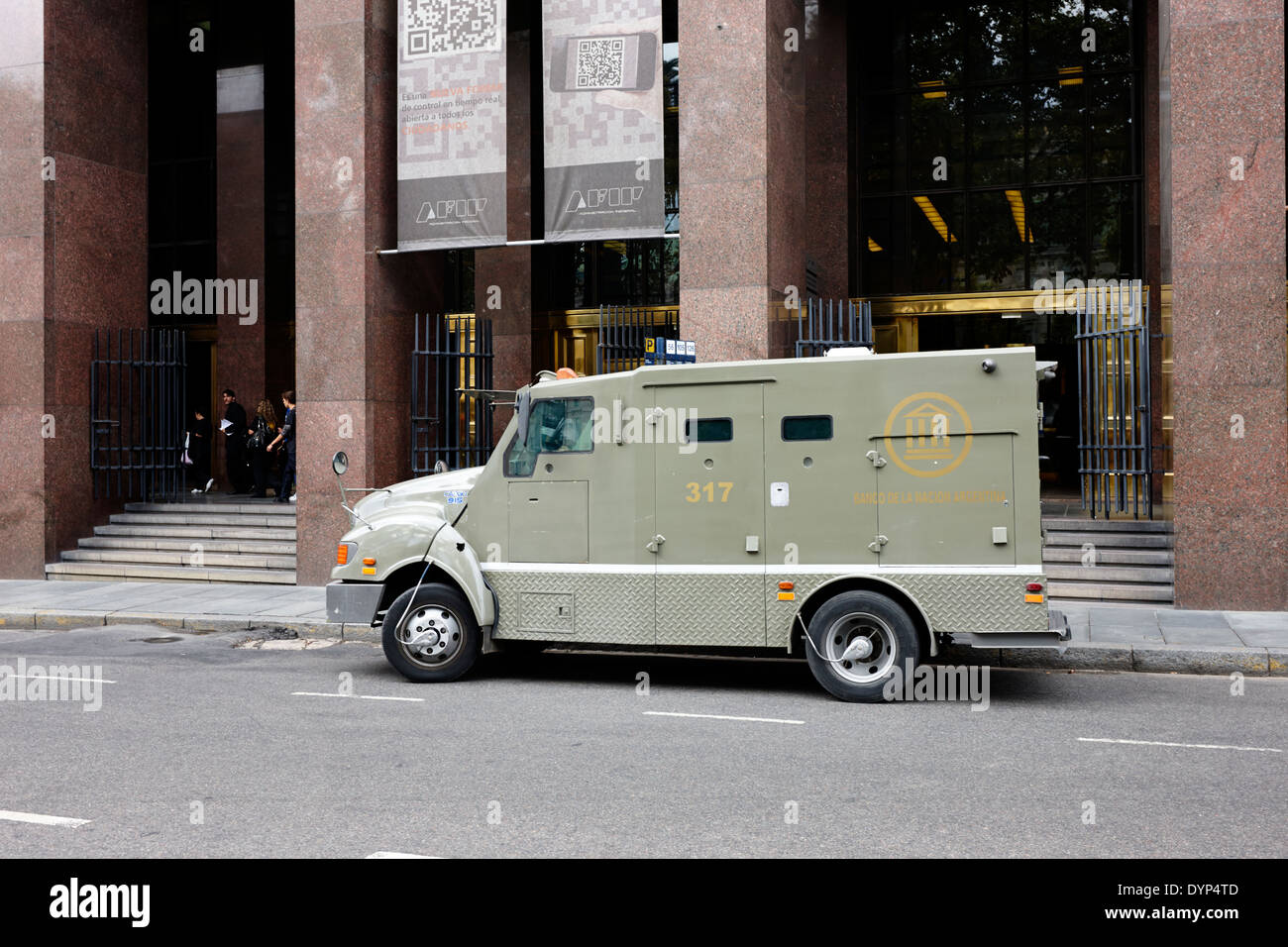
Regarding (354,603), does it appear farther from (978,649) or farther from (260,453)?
(260,453)

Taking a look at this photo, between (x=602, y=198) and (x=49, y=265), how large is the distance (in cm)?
818

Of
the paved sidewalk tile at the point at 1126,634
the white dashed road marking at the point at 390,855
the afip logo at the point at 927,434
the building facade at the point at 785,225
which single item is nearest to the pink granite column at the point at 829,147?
the building facade at the point at 785,225

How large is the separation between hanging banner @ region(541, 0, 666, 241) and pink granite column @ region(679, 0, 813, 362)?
1.37 feet

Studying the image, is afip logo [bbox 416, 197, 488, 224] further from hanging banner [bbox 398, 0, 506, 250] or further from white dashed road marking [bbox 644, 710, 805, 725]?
white dashed road marking [bbox 644, 710, 805, 725]

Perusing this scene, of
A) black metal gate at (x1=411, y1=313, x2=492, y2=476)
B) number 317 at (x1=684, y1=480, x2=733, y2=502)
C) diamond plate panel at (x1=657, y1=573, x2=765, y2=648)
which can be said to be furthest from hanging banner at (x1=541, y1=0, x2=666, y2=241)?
diamond plate panel at (x1=657, y1=573, x2=765, y2=648)

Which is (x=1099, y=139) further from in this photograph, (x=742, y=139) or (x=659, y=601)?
(x=659, y=601)

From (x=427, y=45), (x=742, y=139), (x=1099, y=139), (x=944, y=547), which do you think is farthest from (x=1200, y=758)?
(x=1099, y=139)

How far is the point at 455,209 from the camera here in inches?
609

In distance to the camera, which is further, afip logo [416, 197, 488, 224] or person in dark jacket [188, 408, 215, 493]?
person in dark jacket [188, 408, 215, 493]

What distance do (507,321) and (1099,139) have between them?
32.5ft

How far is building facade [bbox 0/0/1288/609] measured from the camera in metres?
12.5

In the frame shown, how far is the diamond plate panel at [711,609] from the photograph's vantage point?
8.95m

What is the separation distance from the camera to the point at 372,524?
A: 32.0 ft
